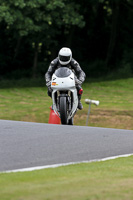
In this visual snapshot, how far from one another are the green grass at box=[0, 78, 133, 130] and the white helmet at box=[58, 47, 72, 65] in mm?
5647

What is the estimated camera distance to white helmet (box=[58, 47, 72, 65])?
13578 mm

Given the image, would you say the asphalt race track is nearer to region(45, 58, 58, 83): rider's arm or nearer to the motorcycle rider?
the motorcycle rider

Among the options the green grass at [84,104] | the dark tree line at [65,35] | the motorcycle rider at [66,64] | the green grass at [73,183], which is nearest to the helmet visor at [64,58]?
A: the motorcycle rider at [66,64]

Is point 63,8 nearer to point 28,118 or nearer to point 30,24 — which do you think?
point 30,24

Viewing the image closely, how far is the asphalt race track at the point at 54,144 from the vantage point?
8602 mm

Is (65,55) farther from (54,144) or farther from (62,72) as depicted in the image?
(54,144)

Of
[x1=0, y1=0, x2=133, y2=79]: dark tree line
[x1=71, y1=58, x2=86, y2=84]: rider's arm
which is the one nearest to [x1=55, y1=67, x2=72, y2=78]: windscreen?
[x1=71, y1=58, x2=86, y2=84]: rider's arm

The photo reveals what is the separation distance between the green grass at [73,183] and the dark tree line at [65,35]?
21859mm

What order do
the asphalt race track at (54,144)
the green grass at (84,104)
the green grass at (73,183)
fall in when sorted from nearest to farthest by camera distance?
1. the green grass at (73,183)
2. the asphalt race track at (54,144)
3. the green grass at (84,104)

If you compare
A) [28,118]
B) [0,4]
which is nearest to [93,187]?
[28,118]

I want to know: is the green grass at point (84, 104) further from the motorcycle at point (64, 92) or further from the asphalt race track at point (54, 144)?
the asphalt race track at point (54, 144)

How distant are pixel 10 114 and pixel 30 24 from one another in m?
10.4

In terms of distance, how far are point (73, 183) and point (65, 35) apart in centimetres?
3367

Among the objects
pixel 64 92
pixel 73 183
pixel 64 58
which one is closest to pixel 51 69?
pixel 64 58
